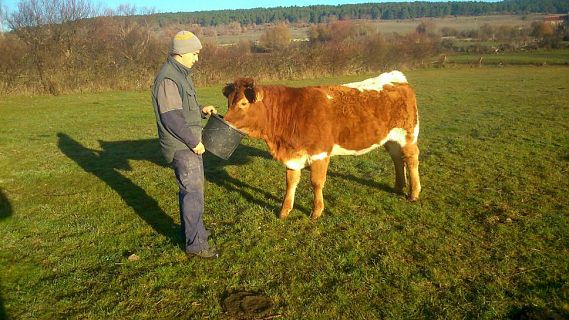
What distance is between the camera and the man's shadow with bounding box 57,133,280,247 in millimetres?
6430

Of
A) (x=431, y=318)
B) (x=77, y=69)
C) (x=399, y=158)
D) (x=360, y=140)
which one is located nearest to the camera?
(x=431, y=318)

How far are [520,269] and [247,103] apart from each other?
3.67 m

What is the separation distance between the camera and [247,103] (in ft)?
17.8

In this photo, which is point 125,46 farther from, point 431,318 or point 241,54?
point 431,318

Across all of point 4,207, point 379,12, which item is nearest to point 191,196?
point 4,207

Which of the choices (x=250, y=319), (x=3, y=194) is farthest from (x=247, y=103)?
(x=3, y=194)

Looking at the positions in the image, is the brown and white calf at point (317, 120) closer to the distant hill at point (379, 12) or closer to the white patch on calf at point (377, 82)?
the white patch on calf at point (377, 82)

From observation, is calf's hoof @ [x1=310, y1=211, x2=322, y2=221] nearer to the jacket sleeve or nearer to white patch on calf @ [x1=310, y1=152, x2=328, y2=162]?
white patch on calf @ [x1=310, y1=152, x2=328, y2=162]

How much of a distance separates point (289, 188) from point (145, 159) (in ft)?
16.8

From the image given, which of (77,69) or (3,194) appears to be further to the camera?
(77,69)

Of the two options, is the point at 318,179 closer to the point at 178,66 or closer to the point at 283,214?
A: the point at 283,214

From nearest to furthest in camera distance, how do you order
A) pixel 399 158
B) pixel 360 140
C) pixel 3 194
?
pixel 360 140
pixel 399 158
pixel 3 194

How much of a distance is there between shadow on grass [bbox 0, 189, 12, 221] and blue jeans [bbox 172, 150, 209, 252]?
357cm

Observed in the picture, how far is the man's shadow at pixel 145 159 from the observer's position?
21.1ft
